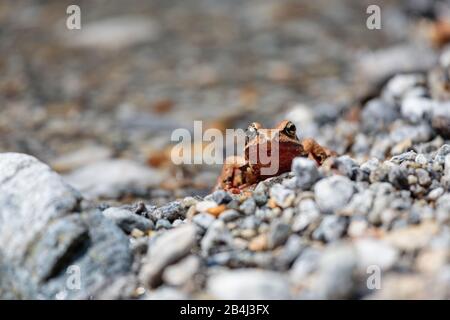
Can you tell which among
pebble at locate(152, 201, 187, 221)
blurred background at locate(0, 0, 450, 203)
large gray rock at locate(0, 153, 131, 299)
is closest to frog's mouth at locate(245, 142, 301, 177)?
pebble at locate(152, 201, 187, 221)

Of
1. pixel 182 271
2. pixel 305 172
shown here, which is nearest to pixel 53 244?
pixel 182 271

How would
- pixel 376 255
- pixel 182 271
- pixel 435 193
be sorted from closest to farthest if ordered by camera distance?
pixel 376 255 → pixel 182 271 → pixel 435 193

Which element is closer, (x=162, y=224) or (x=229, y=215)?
(x=229, y=215)

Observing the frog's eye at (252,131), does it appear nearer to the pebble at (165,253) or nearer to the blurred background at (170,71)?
the pebble at (165,253)

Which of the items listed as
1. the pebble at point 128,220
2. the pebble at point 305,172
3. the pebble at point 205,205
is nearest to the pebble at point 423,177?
the pebble at point 305,172

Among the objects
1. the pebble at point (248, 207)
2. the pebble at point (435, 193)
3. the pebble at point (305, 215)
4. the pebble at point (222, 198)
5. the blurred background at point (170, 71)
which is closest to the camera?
the pebble at point (305, 215)

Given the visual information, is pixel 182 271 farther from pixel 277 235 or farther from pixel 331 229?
A: pixel 331 229
